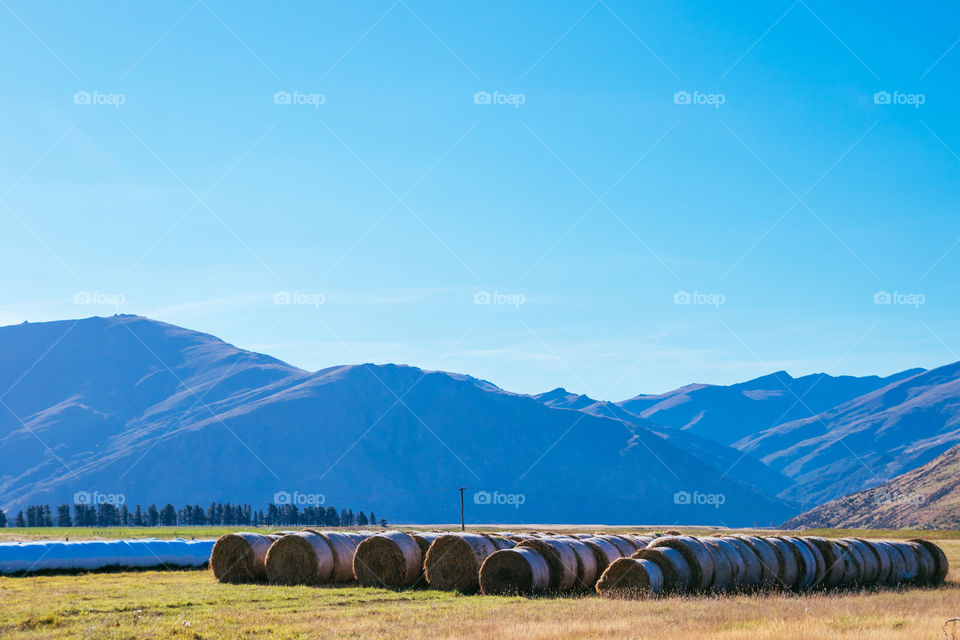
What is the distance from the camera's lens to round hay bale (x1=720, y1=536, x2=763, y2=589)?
25781 millimetres

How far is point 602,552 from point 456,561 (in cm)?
416

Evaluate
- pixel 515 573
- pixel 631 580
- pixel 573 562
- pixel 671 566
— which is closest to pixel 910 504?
pixel 573 562

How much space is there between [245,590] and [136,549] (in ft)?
37.0

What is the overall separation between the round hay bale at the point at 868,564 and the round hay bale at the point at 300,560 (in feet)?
52.9

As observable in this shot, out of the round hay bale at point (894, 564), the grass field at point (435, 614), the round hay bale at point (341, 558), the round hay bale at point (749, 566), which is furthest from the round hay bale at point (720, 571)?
the round hay bale at point (341, 558)

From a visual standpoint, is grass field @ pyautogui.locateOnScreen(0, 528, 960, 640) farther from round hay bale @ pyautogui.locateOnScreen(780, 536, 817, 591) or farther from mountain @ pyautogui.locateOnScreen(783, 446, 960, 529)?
mountain @ pyautogui.locateOnScreen(783, 446, 960, 529)

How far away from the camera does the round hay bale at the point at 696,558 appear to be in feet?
79.9

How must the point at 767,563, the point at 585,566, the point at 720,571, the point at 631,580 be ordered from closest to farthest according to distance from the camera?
the point at 631,580, the point at 720,571, the point at 585,566, the point at 767,563

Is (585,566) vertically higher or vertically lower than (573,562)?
lower

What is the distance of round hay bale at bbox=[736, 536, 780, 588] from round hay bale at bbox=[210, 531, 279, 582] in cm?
1472

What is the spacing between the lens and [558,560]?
2547 cm

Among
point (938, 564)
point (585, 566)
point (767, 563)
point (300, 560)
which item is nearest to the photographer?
point (585, 566)

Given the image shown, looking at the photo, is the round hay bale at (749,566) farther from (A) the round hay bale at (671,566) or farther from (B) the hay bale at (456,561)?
(B) the hay bale at (456,561)

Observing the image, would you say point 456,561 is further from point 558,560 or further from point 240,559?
point 240,559
